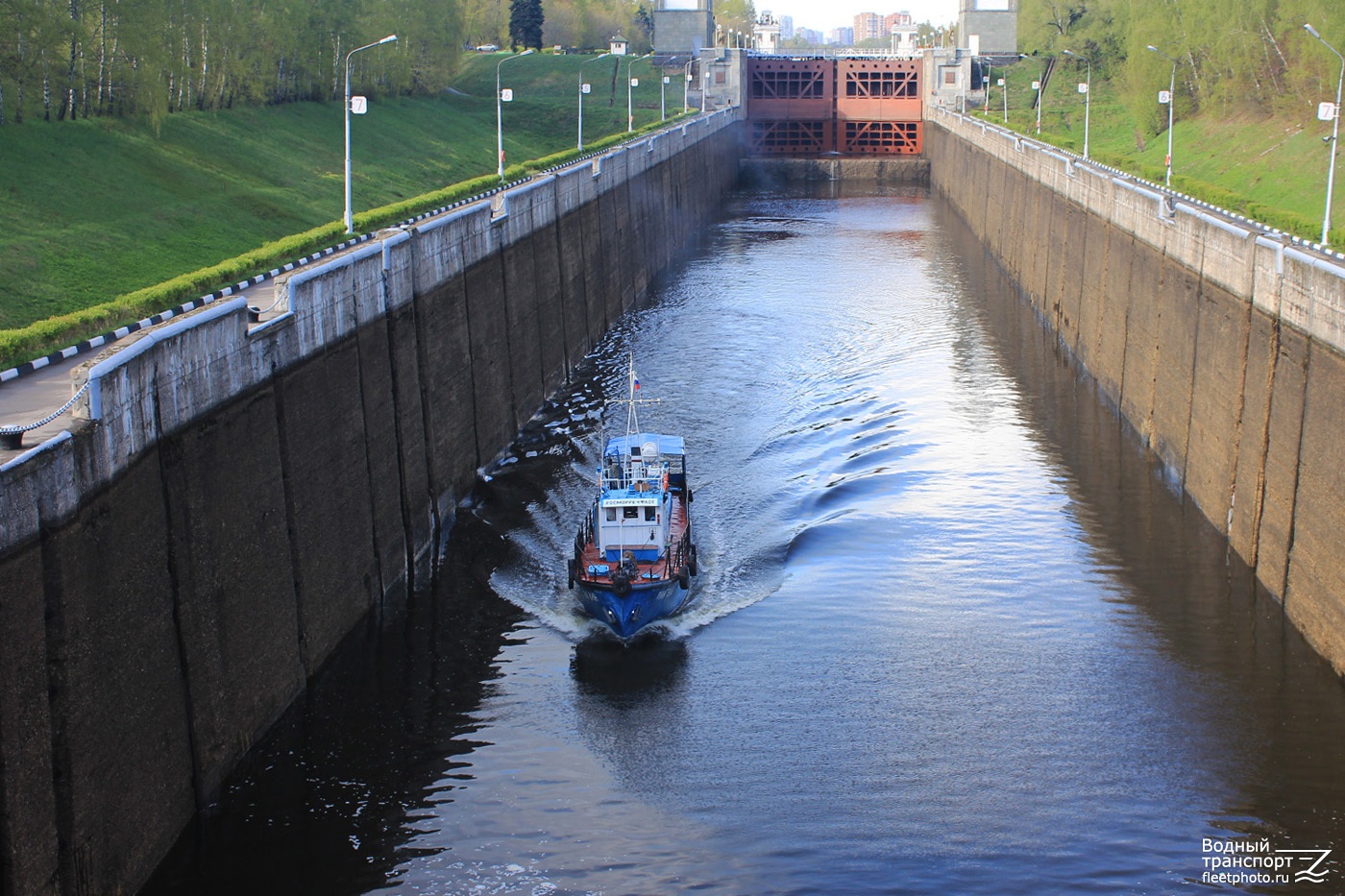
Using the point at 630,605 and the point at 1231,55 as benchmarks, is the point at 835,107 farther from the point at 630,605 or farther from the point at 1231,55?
the point at 630,605

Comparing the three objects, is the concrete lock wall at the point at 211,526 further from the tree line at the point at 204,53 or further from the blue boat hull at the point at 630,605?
the tree line at the point at 204,53

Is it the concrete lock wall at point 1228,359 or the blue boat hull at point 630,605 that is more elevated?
the concrete lock wall at point 1228,359

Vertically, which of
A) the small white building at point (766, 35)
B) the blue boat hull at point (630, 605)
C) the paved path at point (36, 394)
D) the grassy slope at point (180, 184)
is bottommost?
the blue boat hull at point (630, 605)

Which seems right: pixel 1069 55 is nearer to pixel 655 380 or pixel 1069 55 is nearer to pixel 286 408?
pixel 655 380

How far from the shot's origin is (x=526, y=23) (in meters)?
168

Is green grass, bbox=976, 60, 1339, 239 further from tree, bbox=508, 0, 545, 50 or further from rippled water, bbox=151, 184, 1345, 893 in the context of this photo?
tree, bbox=508, 0, 545, 50

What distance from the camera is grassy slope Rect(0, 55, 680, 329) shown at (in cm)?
4803

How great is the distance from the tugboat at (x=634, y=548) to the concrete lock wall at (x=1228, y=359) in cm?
1297

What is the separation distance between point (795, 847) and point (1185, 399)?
74.9ft

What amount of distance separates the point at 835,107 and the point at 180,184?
7980cm

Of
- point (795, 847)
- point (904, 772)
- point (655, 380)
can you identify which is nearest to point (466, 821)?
point (795, 847)

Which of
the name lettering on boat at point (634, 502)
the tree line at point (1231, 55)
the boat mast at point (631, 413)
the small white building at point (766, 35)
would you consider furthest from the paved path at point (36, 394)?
the small white building at point (766, 35)

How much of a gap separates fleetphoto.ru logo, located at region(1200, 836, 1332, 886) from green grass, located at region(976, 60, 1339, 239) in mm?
32158

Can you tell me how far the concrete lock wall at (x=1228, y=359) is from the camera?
95.6 ft
